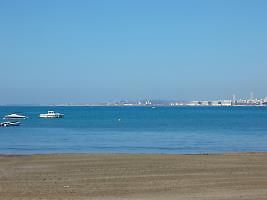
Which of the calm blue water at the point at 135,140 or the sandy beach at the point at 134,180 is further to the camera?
the calm blue water at the point at 135,140

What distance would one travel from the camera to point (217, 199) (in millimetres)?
17484

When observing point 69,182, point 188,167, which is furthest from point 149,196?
point 188,167

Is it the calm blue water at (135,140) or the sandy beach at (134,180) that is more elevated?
the sandy beach at (134,180)

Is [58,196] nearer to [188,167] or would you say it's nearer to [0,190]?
[0,190]

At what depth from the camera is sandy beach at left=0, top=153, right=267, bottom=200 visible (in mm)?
18609

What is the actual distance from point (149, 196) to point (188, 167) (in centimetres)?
983

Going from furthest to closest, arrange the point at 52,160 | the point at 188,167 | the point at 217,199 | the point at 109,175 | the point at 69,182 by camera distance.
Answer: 1. the point at 52,160
2. the point at 188,167
3. the point at 109,175
4. the point at 69,182
5. the point at 217,199

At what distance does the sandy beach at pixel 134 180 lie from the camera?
1861 cm

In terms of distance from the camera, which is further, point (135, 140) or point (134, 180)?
point (135, 140)

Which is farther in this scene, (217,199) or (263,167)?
(263,167)

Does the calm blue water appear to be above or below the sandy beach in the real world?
below

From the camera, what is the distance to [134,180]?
22.4 m

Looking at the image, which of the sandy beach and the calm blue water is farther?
the calm blue water

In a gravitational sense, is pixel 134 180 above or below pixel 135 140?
above
